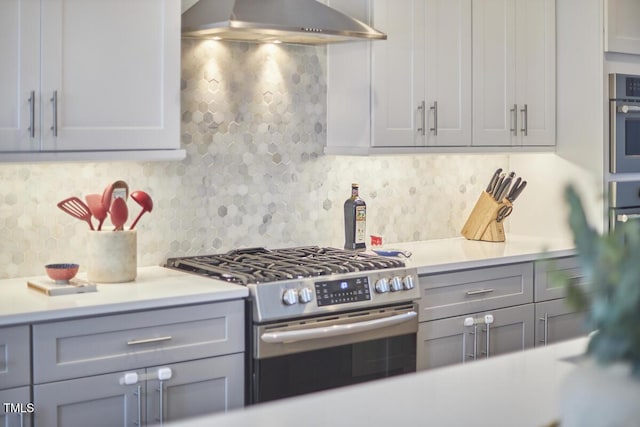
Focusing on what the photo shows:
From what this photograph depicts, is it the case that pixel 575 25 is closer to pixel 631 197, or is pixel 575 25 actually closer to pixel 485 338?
pixel 631 197

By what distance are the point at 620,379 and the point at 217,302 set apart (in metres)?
2.04

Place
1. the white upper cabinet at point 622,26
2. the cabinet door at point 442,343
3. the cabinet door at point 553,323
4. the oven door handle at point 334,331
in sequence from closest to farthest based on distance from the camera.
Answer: the oven door handle at point 334,331
the cabinet door at point 442,343
the cabinet door at point 553,323
the white upper cabinet at point 622,26

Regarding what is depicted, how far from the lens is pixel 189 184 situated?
12.8 ft

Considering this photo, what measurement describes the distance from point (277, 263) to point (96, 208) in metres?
0.76

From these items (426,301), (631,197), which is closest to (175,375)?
(426,301)

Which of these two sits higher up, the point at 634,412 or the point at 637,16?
the point at 637,16

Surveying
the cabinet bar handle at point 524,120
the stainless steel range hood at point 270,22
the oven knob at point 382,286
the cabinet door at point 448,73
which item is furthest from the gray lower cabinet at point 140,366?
the cabinet bar handle at point 524,120

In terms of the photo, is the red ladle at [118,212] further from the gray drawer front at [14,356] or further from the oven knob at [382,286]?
the oven knob at [382,286]

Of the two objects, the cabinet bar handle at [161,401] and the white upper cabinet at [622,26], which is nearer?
the cabinet bar handle at [161,401]

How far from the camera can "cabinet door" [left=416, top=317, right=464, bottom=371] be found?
3.85 meters

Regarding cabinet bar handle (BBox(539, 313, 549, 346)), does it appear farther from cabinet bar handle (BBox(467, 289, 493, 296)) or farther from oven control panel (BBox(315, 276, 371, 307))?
oven control panel (BBox(315, 276, 371, 307))

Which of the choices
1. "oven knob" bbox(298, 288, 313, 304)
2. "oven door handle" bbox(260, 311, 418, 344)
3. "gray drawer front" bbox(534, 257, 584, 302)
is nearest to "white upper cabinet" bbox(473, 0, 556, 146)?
"gray drawer front" bbox(534, 257, 584, 302)

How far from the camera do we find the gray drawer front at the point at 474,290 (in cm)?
388

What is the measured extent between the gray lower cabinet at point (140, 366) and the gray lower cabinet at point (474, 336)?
0.95 m
